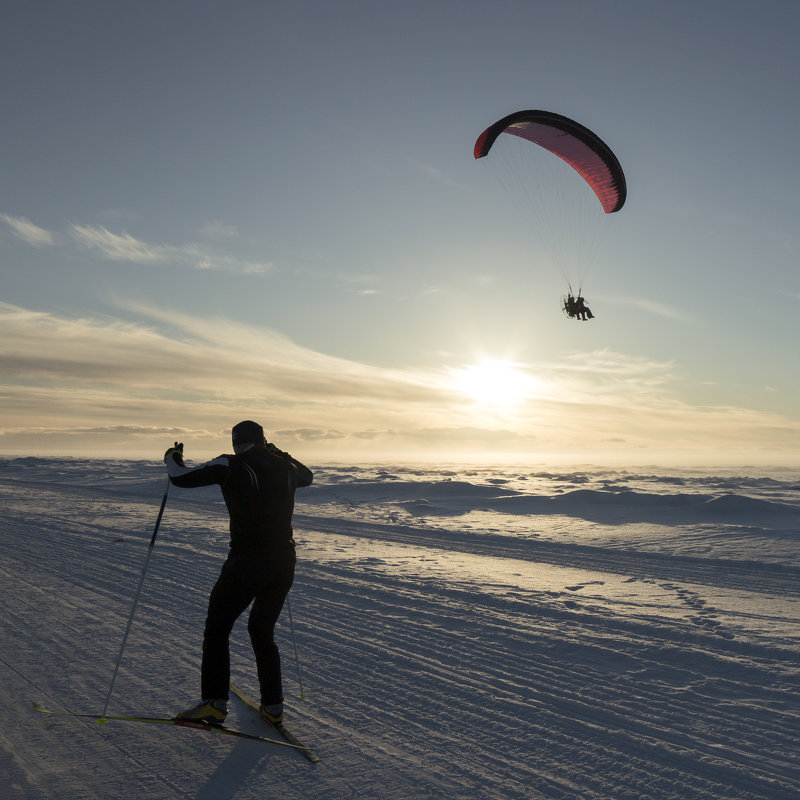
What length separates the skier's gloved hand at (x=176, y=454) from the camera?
14.0 ft

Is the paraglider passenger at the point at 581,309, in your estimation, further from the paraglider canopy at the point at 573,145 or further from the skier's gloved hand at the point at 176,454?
the skier's gloved hand at the point at 176,454

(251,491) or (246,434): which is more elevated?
(246,434)

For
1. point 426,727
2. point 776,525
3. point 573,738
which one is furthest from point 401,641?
point 776,525

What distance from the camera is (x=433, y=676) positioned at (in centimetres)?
527

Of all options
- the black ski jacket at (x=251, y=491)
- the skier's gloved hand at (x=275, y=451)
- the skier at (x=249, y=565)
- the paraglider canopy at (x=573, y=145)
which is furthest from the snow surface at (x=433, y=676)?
the paraglider canopy at (x=573, y=145)

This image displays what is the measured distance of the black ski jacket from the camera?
4066mm

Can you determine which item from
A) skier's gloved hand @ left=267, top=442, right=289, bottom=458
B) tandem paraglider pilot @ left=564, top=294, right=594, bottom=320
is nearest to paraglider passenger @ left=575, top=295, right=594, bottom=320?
tandem paraglider pilot @ left=564, top=294, right=594, bottom=320

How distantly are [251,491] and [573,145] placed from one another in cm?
1372

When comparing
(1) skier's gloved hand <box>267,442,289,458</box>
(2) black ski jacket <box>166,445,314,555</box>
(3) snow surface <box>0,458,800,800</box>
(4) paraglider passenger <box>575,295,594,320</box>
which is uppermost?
(4) paraglider passenger <box>575,295,594,320</box>

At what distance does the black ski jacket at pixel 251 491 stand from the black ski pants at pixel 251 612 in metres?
0.11

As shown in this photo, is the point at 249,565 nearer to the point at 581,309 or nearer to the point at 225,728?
the point at 225,728

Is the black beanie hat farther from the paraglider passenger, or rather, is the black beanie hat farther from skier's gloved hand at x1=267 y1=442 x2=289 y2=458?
the paraglider passenger

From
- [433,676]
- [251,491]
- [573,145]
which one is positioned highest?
[573,145]

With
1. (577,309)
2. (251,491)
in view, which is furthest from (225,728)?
(577,309)
